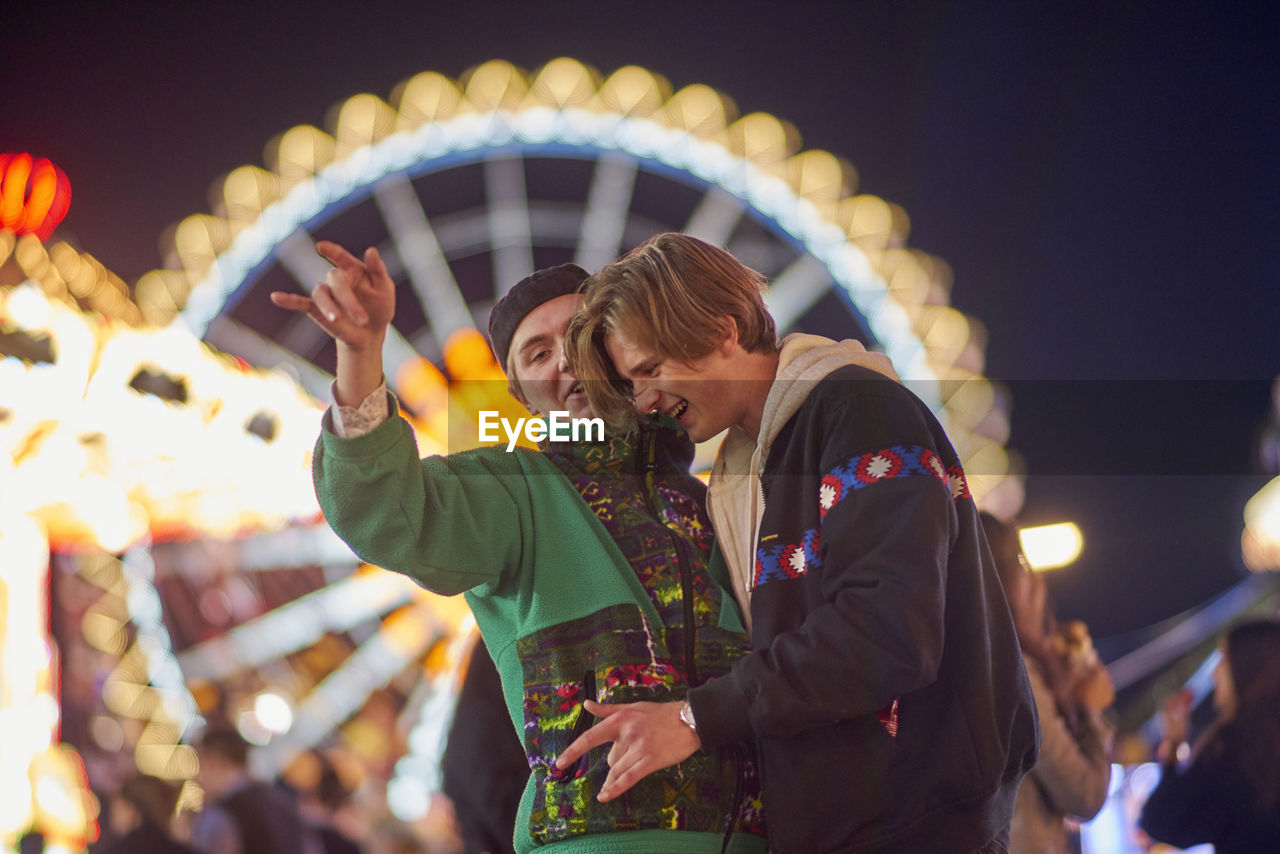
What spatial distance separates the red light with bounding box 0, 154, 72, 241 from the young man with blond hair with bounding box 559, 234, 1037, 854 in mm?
6401

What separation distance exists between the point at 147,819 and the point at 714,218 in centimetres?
353

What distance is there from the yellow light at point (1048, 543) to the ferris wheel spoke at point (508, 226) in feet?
8.60

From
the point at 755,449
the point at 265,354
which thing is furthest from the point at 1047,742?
the point at 265,354

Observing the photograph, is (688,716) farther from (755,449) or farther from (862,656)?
(755,449)

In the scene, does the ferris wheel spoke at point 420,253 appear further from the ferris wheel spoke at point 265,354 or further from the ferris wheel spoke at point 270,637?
the ferris wheel spoke at point 270,637

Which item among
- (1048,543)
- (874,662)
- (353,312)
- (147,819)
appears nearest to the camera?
(874,662)

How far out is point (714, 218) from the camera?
544 cm

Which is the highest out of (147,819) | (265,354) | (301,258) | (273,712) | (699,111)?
(699,111)

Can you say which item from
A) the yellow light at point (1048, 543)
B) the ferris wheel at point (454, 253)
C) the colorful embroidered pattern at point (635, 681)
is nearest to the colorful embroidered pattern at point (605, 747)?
the colorful embroidered pattern at point (635, 681)

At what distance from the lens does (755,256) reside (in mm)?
5105

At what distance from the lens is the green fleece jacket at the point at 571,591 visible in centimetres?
112

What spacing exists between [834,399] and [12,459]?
20.5 ft

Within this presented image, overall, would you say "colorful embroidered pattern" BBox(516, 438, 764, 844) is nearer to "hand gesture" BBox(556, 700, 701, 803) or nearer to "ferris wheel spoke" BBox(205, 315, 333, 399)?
"hand gesture" BBox(556, 700, 701, 803)

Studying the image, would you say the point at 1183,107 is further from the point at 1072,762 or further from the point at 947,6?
the point at 1072,762
